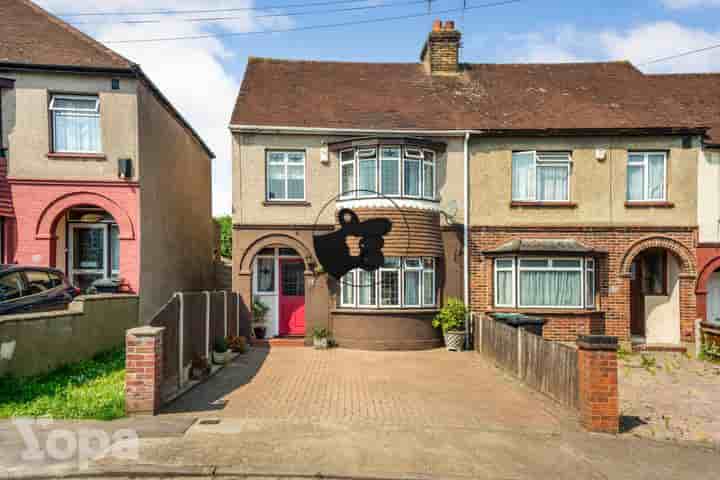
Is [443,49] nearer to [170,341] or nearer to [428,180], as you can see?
[428,180]

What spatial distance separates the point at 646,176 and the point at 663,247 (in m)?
2.16

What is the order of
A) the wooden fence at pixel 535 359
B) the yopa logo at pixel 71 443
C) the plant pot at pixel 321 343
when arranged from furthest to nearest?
1. the plant pot at pixel 321 343
2. the wooden fence at pixel 535 359
3. the yopa logo at pixel 71 443

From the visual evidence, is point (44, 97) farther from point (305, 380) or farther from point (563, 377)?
point (563, 377)

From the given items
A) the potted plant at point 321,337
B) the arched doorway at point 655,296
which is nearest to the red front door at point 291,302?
the potted plant at point 321,337

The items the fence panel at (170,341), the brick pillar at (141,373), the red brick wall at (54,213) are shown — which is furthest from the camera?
the red brick wall at (54,213)

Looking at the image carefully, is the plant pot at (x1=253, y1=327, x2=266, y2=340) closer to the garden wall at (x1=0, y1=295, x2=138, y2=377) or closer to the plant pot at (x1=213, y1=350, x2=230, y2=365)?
the plant pot at (x1=213, y1=350, x2=230, y2=365)

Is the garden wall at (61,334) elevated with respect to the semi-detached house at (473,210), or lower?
lower

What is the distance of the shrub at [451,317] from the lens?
50.2 ft

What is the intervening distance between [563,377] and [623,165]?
9892 mm

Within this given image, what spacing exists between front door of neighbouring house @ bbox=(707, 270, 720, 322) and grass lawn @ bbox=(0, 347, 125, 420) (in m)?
16.7

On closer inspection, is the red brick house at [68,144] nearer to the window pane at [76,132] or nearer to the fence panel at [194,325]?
the window pane at [76,132]

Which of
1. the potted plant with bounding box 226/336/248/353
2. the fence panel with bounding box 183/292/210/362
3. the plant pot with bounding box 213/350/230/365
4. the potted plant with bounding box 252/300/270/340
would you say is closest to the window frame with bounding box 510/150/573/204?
the potted plant with bounding box 252/300/270/340

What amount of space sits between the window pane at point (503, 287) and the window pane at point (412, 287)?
2425 millimetres

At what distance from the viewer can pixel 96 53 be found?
45.3ft
